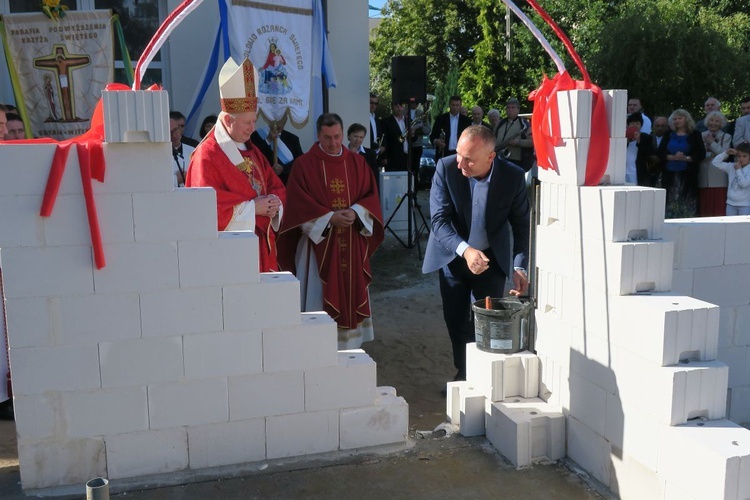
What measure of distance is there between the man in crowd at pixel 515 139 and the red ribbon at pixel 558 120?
8.24m

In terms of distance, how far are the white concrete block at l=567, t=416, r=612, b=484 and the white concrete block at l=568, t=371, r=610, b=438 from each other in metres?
0.03

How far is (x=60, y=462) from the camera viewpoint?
371 cm

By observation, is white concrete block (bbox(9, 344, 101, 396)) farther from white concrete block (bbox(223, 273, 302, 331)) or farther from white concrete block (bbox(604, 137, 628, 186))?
white concrete block (bbox(604, 137, 628, 186))

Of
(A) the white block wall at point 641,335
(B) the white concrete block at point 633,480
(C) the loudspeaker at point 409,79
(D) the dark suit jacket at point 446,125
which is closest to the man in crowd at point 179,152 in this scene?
(A) the white block wall at point 641,335

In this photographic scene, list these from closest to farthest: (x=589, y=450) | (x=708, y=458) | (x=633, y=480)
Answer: (x=708, y=458)
(x=633, y=480)
(x=589, y=450)

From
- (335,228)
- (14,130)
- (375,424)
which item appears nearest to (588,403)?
(375,424)

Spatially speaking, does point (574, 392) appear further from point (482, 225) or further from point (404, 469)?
point (482, 225)

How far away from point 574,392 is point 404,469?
99 cm

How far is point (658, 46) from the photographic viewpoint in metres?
17.8

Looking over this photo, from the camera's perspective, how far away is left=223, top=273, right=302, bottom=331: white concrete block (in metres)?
3.83

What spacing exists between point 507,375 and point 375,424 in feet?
2.68

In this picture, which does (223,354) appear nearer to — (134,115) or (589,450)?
(134,115)

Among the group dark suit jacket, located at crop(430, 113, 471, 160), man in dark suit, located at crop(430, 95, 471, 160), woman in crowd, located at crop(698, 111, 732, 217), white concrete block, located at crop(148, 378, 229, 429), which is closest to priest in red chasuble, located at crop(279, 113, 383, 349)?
white concrete block, located at crop(148, 378, 229, 429)

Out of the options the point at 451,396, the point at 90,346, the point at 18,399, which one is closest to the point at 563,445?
the point at 451,396
